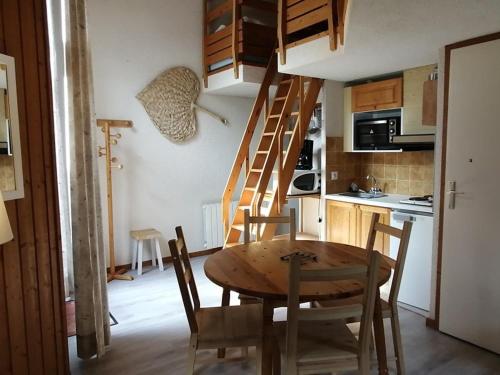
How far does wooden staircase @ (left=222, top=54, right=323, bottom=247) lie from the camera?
382cm

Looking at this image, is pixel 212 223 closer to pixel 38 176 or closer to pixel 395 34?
pixel 38 176

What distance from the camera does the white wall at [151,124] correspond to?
13.5 feet

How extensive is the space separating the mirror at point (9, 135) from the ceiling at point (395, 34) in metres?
1.92

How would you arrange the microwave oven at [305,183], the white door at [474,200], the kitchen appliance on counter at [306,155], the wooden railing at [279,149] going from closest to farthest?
the white door at [474,200]
the wooden railing at [279,149]
the microwave oven at [305,183]
the kitchen appliance on counter at [306,155]

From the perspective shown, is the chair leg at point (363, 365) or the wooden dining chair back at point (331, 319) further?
the chair leg at point (363, 365)

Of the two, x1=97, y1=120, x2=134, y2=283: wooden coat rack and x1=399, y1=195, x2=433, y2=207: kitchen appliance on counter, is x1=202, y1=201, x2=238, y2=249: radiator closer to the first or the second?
x1=97, y1=120, x2=134, y2=283: wooden coat rack

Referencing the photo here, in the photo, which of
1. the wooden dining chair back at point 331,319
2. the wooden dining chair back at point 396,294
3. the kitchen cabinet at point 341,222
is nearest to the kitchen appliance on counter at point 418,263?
the kitchen cabinet at point 341,222

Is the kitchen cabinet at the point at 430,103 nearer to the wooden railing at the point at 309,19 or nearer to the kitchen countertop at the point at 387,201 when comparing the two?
the kitchen countertop at the point at 387,201

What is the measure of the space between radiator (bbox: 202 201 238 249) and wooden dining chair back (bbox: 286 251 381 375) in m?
3.21

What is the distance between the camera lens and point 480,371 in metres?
2.36

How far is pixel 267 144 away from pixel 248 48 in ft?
3.52

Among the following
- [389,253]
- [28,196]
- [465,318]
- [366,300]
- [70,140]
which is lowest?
[465,318]

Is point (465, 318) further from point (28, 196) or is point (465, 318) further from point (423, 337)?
point (28, 196)

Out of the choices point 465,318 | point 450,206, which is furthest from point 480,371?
point 450,206
